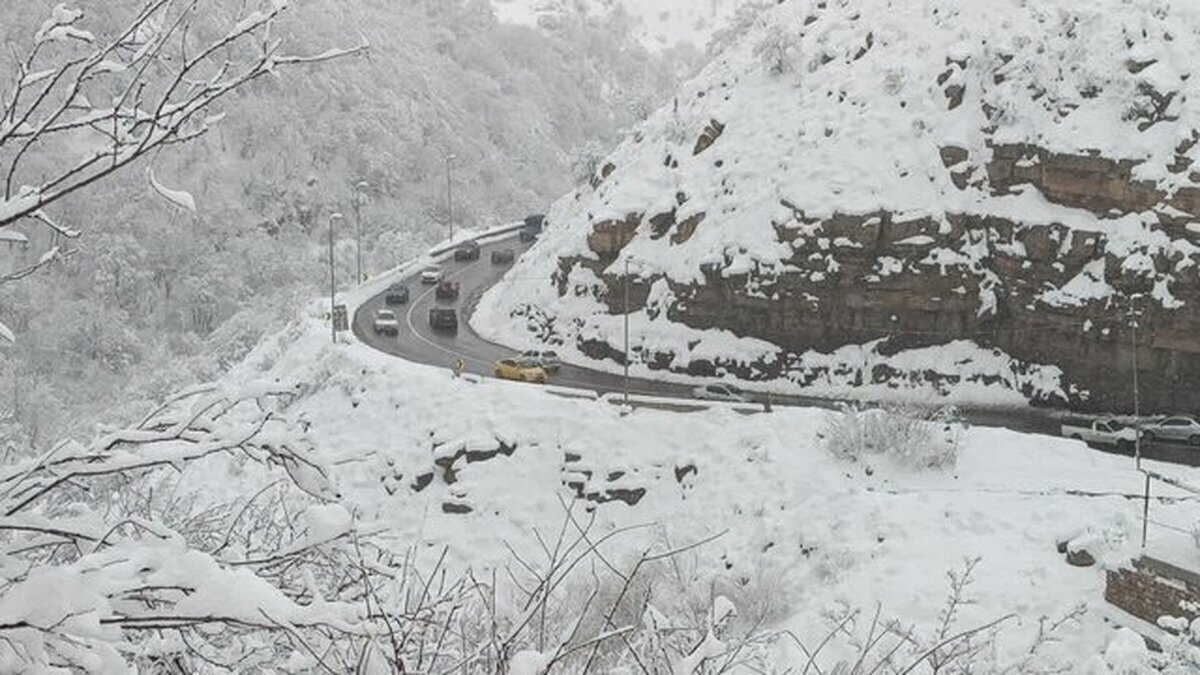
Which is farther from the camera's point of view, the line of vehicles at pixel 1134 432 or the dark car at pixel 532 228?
the dark car at pixel 532 228

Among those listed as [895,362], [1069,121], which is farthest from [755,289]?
[1069,121]

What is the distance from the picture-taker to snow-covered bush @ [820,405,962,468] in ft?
71.3

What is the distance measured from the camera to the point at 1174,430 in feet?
81.0

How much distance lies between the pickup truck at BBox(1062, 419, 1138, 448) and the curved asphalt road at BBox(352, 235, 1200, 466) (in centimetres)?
29

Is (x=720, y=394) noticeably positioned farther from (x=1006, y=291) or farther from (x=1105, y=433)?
(x=1105, y=433)

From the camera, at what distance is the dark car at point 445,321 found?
37.3 metres

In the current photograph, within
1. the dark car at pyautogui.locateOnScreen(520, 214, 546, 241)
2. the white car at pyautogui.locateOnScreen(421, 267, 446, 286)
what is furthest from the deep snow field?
the dark car at pyautogui.locateOnScreen(520, 214, 546, 241)

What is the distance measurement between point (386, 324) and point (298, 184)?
1881 inches

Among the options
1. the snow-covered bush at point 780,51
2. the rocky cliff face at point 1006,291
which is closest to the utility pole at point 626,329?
the rocky cliff face at point 1006,291

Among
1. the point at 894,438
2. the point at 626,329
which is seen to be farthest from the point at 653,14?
the point at 894,438

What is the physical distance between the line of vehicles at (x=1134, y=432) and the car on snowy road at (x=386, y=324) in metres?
22.3

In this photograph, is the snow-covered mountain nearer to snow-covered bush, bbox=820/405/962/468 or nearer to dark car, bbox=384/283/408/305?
snow-covered bush, bbox=820/405/962/468

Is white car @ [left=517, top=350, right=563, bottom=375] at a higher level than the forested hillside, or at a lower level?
lower

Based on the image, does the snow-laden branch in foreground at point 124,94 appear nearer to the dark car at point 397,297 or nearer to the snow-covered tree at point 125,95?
the snow-covered tree at point 125,95
